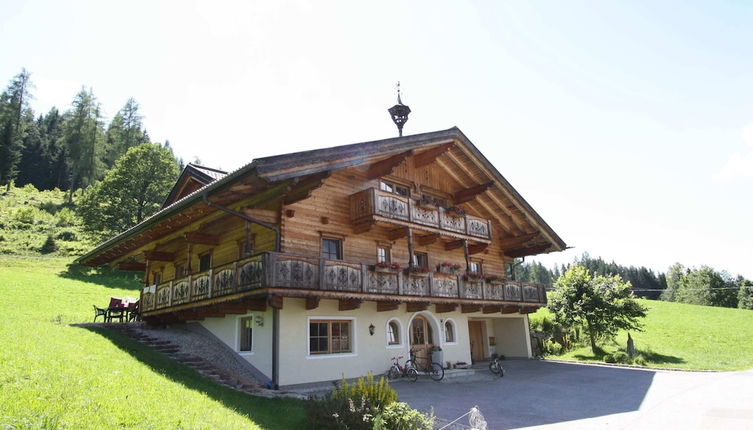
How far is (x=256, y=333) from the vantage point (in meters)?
15.4

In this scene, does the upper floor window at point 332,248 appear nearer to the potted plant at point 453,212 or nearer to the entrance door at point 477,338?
the potted plant at point 453,212

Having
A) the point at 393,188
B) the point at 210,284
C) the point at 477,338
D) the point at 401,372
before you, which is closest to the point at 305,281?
the point at 210,284

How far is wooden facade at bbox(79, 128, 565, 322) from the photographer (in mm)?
13992

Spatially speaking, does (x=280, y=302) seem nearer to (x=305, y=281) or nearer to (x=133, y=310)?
(x=305, y=281)

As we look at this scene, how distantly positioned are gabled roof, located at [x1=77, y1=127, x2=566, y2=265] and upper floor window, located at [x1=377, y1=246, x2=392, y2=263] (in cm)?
357

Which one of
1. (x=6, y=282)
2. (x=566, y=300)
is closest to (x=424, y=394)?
(x=566, y=300)

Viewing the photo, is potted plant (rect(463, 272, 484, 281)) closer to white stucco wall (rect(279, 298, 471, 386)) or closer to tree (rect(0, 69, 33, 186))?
white stucco wall (rect(279, 298, 471, 386))

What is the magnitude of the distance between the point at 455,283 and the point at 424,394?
5.85 m

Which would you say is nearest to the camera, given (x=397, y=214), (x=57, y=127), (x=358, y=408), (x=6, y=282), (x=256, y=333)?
(x=358, y=408)

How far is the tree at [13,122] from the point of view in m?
66.1

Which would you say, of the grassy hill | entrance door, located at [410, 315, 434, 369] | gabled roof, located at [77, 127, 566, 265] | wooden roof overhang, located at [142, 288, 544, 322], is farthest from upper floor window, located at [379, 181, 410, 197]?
the grassy hill

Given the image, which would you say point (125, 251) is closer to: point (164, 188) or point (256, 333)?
point (256, 333)

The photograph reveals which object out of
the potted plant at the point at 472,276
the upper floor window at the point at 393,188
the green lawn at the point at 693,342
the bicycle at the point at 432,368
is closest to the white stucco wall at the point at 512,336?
the green lawn at the point at 693,342

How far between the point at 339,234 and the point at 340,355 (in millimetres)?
4308
